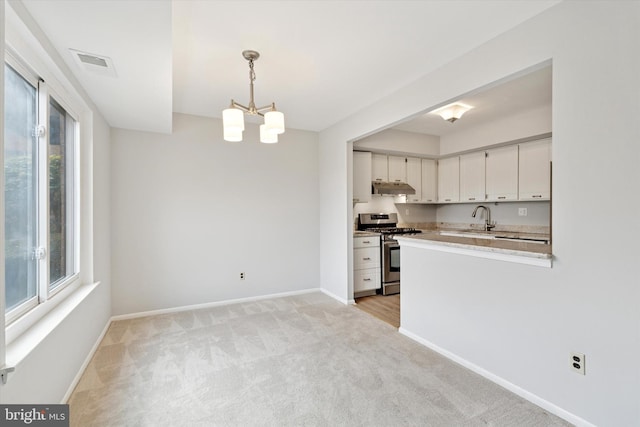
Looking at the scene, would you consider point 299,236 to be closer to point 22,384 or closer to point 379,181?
point 379,181

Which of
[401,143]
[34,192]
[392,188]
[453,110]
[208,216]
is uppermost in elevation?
[453,110]

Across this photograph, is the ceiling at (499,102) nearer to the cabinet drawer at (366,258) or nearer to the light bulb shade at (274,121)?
the light bulb shade at (274,121)

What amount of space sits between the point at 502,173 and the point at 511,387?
3.32 m

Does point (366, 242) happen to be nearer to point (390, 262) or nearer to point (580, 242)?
point (390, 262)

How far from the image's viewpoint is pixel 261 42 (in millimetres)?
2328

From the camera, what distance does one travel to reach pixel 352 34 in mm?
2248

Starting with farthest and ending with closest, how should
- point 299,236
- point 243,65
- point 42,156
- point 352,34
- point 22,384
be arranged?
1. point 299,236
2. point 243,65
3. point 352,34
4. point 42,156
5. point 22,384

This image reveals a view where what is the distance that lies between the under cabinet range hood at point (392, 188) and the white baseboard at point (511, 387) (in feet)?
8.19

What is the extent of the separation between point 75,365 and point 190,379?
34.2 inches

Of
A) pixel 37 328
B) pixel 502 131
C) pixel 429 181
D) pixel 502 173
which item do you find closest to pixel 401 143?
pixel 429 181

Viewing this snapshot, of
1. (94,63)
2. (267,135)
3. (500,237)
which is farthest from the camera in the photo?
(500,237)

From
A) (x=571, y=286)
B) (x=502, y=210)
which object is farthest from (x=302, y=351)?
(x=502, y=210)

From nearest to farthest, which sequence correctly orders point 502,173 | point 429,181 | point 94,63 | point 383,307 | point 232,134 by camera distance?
point 94,63 < point 232,134 < point 383,307 < point 502,173 < point 429,181

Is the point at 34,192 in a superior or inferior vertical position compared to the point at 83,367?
superior
